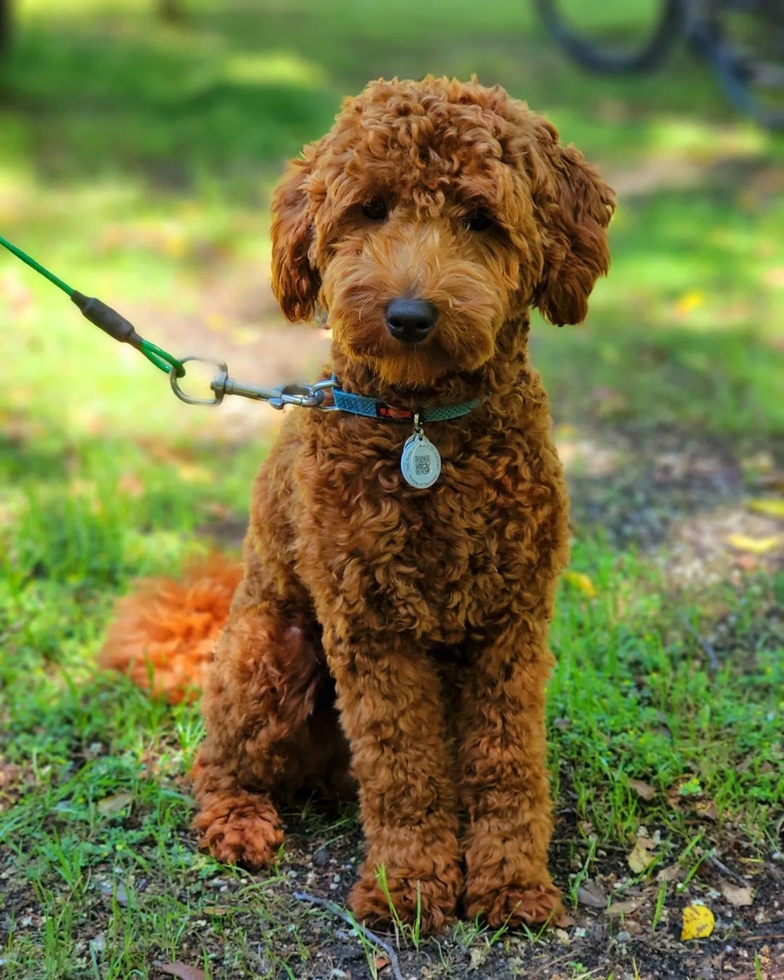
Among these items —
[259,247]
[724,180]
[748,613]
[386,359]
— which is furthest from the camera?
[724,180]

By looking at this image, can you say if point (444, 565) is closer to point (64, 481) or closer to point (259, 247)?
point (64, 481)

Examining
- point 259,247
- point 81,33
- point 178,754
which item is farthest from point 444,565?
point 81,33

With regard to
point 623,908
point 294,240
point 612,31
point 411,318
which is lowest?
point 623,908

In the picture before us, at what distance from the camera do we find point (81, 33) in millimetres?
12328

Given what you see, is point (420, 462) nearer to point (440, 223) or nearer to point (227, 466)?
point (440, 223)

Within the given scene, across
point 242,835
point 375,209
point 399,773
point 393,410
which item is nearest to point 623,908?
point 399,773

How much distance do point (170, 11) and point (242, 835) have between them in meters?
12.3

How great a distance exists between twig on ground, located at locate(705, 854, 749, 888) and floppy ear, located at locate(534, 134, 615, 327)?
134cm

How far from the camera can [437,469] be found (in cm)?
244

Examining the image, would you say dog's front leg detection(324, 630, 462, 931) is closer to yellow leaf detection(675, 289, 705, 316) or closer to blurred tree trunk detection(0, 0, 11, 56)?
yellow leaf detection(675, 289, 705, 316)

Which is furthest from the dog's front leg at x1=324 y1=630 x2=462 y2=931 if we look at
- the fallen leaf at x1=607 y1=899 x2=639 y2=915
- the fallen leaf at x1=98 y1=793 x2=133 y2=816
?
the fallen leaf at x1=98 y1=793 x2=133 y2=816

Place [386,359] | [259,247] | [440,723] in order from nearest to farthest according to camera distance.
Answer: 1. [386,359]
2. [440,723]
3. [259,247]

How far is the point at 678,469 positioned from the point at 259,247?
11.5 ft

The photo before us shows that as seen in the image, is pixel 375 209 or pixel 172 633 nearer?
pixel 375 209
